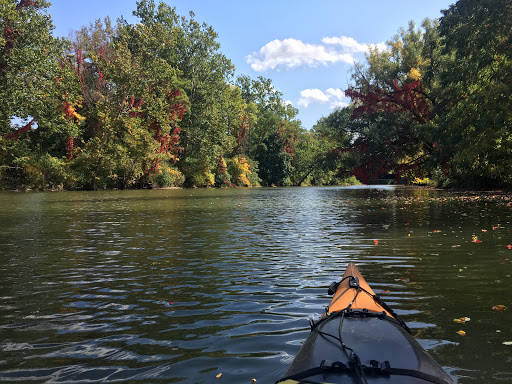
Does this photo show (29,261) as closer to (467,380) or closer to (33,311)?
(33,311)

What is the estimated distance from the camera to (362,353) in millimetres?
2459

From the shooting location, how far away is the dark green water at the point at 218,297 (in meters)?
3.29

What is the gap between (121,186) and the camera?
1797 inches

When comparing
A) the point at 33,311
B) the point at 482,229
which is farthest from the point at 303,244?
the point at 33,311

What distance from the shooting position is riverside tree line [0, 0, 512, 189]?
2087cm

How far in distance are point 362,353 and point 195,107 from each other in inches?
2127

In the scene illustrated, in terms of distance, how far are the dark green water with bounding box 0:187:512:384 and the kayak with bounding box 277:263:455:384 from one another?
625mm

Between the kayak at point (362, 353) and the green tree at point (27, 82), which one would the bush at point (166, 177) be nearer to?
the green tree at point (27, 82)

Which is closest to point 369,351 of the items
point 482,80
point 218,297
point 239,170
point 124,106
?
point 218,297

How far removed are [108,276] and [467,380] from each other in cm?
540

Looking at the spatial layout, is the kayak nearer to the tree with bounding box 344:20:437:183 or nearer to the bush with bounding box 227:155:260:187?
the tree with bounding box 344:20:437:183

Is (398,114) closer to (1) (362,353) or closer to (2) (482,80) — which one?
(2) (482,80)

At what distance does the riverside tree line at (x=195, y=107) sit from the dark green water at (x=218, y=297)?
1296cm

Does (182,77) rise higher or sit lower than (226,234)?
higher
